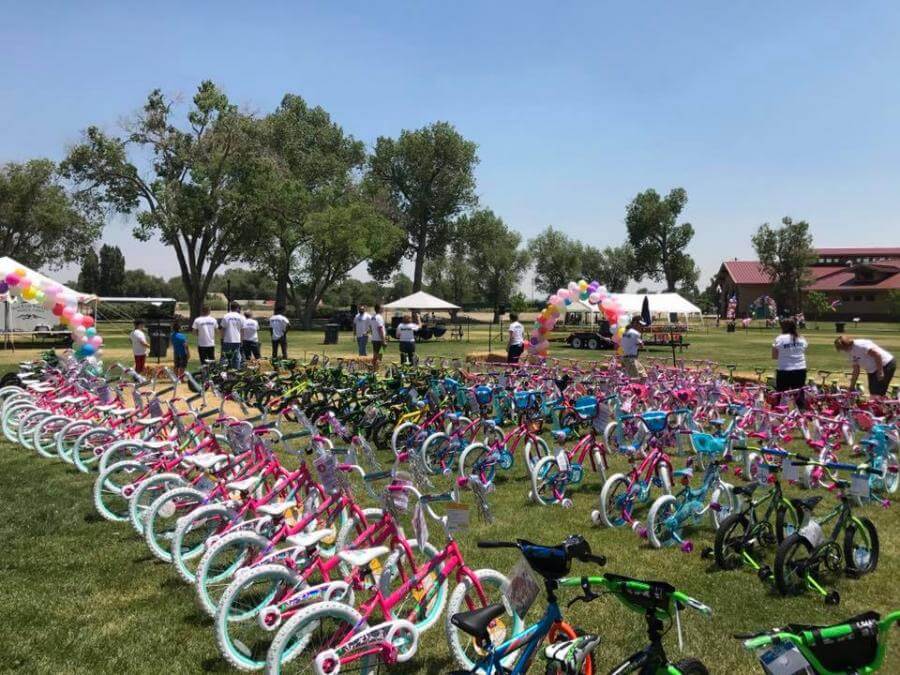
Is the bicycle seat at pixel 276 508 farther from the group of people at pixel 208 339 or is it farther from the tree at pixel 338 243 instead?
the tree at pixel 338 243

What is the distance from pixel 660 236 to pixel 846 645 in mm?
74360

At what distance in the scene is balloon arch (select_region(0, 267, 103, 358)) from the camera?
14.2 m

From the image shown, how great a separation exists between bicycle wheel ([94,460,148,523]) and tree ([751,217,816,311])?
5689 centimetres

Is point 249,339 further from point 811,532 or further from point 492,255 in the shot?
point 492,255

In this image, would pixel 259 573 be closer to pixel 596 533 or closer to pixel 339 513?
pixel 339 513

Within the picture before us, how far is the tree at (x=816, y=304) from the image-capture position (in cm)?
5338

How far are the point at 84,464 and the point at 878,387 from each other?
407 inches

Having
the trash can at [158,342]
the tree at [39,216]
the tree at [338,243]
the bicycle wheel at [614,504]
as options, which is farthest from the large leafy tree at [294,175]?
the bicycle wheel at [614,504]

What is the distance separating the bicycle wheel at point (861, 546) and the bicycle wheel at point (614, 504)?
5.49 feet

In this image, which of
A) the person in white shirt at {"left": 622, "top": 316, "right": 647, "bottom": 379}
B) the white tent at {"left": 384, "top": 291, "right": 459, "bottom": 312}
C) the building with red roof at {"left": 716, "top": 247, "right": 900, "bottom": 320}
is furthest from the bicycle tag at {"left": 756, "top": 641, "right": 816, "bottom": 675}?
the building with red roof at {"left": 716, "top": 247, "right": 900, "bottom": 320}

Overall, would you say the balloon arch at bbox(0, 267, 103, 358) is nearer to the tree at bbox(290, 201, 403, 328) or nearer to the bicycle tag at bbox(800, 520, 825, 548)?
the bicycle tag at bbox(800, 520, 825, 548)

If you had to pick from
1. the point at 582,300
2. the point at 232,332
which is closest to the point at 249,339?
the point at 232,332

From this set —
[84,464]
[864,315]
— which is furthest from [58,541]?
[864,315]

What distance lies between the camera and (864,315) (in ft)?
193
